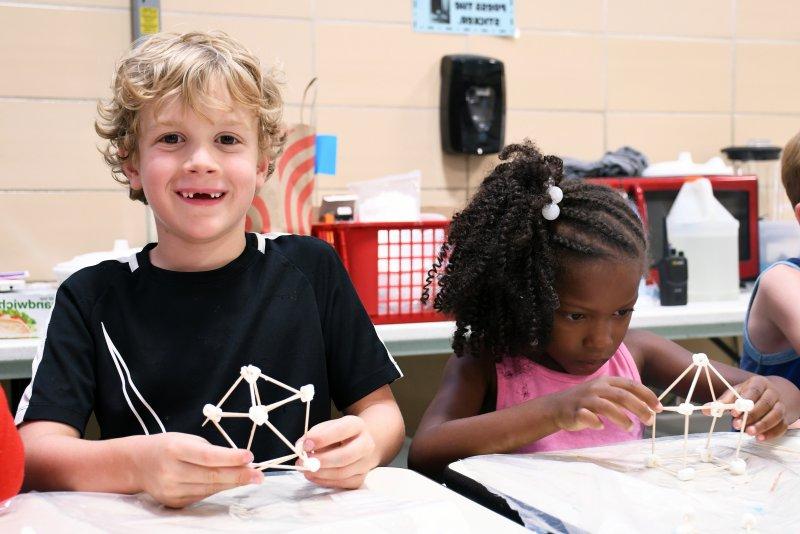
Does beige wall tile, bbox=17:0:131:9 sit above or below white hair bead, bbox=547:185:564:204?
above

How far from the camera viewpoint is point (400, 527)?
752mm

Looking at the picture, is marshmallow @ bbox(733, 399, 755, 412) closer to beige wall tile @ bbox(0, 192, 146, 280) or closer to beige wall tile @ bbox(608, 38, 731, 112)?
beige wall tile @ bbox(0, 192, 146, 280)

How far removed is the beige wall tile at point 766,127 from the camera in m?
2.92

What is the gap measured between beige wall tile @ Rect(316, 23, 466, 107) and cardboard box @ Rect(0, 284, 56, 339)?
40.4 inches

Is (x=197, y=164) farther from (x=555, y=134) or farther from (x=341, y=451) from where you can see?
(x=555, y=134)

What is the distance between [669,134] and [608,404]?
2.02 metres

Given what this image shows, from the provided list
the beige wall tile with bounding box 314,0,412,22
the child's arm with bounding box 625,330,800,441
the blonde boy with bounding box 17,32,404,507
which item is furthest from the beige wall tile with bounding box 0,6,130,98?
the child's arm with bounding box 625,330,800,441

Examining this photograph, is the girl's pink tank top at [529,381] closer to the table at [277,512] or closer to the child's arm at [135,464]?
the table at [277,512]

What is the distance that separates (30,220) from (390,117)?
1.03 metres

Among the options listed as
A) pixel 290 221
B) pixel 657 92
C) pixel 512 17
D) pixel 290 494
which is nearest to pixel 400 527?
pixel 290 494

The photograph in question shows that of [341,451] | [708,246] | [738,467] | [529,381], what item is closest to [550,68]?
[708,246]

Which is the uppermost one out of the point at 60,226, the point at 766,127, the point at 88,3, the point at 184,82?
the point at 88,3

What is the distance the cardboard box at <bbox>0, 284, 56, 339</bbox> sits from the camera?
5.61ft

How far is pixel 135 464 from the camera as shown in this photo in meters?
0.88
